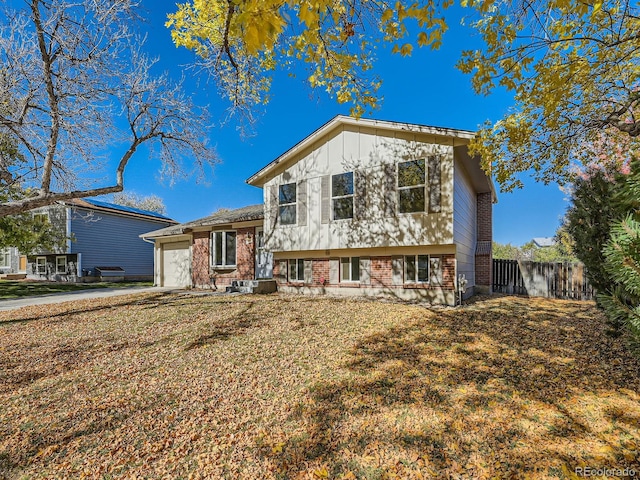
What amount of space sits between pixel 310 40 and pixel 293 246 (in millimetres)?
8867

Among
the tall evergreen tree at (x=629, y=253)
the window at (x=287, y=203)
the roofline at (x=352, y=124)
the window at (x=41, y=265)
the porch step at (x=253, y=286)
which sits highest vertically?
the roofline at (x=352, y=124)

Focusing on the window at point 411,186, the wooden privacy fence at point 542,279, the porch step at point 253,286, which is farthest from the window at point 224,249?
the wooden privacy fence at point 542,279

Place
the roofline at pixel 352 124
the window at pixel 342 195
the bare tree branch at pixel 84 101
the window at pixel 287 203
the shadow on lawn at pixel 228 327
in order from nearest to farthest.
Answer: the shadow on lawn at pixel 228 327 < the bare tree branch at pixel 84 101 < the roofline at pixel 352 124 < the window at pixel 342 195 < the window at pixel 287 203

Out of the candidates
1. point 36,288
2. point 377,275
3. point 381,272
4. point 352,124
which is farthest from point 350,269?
point 36,288

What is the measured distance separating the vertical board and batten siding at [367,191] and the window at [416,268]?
2.70 ft

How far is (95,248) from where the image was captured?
22094 mm

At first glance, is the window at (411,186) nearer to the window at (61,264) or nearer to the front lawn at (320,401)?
the front lawn at (320,401)

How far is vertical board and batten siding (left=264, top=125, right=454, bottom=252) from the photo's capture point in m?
9.42

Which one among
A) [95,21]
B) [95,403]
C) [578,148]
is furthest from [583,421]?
[95,21]

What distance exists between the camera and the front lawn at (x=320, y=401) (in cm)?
279

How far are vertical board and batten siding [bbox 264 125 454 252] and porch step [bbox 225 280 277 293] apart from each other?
5.00 ft

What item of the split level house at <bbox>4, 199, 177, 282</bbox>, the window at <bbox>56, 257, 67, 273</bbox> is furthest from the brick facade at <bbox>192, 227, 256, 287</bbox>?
the window at <bbox>56, 257, 67, 273</bbox>

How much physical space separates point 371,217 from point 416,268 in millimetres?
2366

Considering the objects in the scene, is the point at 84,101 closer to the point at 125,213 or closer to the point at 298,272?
the point at 298,272
